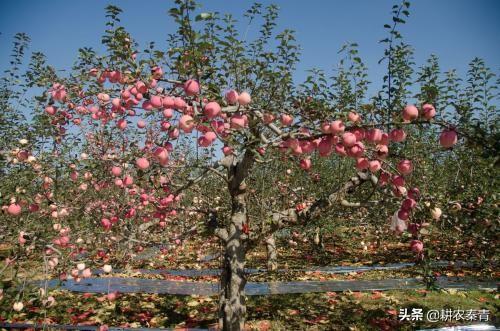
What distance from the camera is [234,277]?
3.62 metres

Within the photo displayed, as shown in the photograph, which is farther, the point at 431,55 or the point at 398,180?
the point at 431,55

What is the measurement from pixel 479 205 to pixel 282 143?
2.11m

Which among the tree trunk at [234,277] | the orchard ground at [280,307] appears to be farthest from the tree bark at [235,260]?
the orchard ground at [280,307]

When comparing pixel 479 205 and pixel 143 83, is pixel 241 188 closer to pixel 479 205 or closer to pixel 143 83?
pixel 143 83

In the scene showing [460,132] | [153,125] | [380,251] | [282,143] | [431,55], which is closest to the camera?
[460,132]

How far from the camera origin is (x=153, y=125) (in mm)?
8250

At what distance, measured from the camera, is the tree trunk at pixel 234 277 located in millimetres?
3533

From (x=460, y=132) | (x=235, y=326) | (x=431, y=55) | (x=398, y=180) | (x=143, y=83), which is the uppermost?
(x=431, y=55)

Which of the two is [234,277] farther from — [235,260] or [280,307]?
[280,307]

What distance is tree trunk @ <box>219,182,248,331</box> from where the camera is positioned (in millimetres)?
3533

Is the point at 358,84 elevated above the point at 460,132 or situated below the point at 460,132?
above

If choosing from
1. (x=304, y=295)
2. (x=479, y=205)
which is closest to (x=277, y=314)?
(x=304, y=295)

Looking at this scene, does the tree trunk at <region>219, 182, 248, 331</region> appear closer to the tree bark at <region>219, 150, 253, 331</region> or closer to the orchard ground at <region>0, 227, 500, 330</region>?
the tree bark at <region>219, 150, 253, 331</region>

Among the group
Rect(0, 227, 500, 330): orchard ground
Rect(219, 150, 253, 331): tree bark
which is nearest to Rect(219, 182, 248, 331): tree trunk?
Rect(219, 150, 253, 331): tree bark
